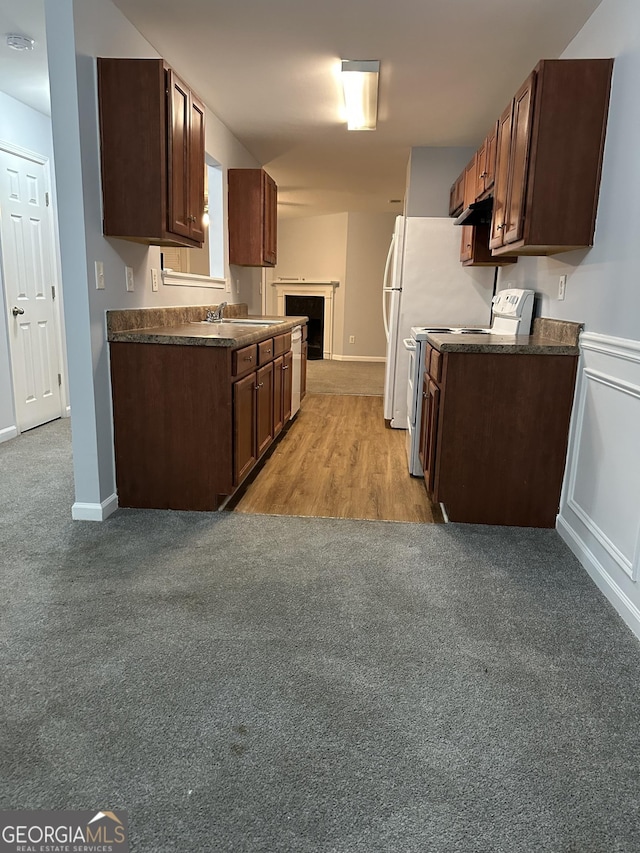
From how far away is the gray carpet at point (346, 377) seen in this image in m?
6.84

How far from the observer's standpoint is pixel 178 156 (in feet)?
9.38

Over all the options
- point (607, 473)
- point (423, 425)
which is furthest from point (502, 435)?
point (423, 425)

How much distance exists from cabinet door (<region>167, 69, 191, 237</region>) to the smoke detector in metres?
0.95

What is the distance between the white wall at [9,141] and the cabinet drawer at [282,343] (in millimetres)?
1988

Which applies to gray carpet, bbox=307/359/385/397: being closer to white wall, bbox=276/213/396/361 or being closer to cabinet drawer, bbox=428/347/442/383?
white wall, bbox=276/213/396/361

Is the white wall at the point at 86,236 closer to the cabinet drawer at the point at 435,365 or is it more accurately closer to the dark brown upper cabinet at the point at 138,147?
the dark brown upper cabinet at the point at 138,147

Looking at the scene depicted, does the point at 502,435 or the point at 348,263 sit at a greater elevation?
the point at 348,263

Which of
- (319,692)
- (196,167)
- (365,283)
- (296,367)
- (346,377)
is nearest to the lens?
(319,692)

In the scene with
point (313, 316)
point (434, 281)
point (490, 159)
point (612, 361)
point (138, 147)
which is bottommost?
point (313, 316)

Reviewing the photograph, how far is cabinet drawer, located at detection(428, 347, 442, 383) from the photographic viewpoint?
9.68 ft

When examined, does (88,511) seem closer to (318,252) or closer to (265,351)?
(265,351)

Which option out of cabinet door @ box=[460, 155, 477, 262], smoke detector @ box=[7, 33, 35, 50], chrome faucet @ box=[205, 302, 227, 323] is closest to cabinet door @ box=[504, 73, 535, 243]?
cabinet door @ box=[460, 155, 477, 262]

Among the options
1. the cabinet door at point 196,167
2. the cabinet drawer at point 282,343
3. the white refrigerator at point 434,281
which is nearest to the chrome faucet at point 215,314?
the cabinet drawer at point 282,343

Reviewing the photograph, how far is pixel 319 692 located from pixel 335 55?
3.17 m
